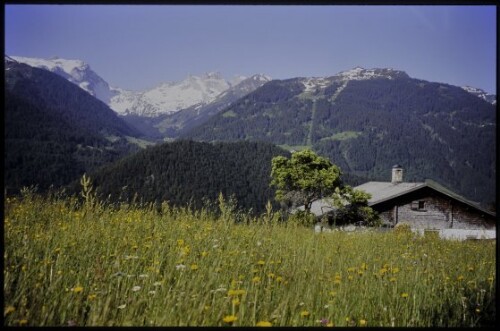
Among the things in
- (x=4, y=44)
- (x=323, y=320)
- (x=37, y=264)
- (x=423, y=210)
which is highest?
(x=4, y=44)

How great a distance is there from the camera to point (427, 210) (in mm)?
30578

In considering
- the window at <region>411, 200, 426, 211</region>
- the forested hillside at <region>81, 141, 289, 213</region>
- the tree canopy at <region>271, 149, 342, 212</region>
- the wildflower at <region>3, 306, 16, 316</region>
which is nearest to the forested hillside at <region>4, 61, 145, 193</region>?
the forested hillside at <region>81, 141, 289, 213</region>

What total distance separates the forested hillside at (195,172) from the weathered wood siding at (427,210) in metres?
17.2

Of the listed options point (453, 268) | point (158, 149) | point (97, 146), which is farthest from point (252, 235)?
point (97, 146)

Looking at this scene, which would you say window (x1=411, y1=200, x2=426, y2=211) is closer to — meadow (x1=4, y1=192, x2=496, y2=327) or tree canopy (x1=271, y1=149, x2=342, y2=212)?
tree canopy (x1=271, y1=149, x2=342, y2=212)

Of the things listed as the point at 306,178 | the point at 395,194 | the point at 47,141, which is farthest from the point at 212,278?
the point at 47,141

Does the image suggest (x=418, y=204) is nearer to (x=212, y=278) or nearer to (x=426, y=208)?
(x=426, y=208)

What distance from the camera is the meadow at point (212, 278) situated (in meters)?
2.54

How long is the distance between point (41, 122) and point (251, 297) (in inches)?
6099

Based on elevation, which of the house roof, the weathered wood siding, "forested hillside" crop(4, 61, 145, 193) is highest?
"forested hillside" crop(4, 61, 145, 193)

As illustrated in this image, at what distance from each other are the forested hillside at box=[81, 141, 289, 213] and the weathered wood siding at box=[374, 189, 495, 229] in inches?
676

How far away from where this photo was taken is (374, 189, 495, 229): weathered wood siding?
30.3 metres

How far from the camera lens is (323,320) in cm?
258

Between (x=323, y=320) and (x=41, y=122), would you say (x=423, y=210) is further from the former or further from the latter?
(x=41, y=122)
